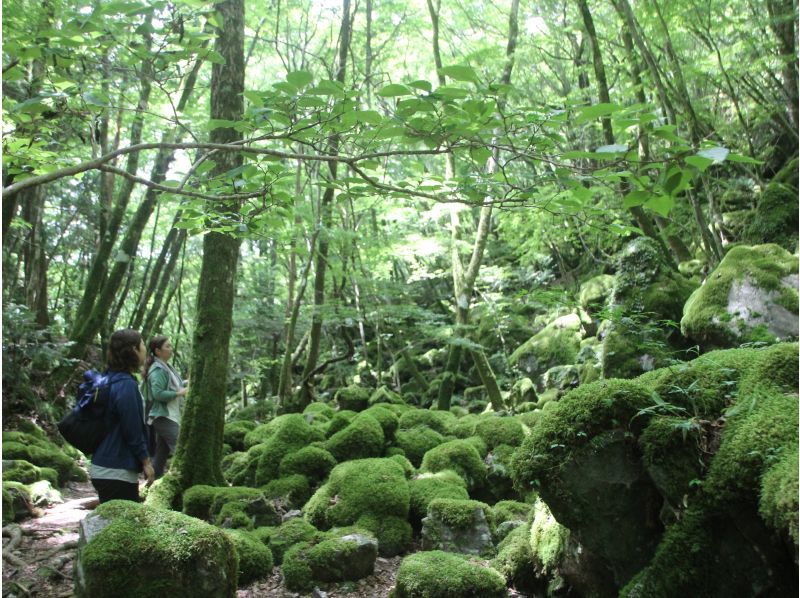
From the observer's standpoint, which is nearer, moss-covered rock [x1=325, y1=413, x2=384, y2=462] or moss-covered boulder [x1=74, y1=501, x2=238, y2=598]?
moss-covered boulder [x1=74, y1=501, x2=238, y2=598]

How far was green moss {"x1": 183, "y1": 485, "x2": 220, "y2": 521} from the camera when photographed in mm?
5738

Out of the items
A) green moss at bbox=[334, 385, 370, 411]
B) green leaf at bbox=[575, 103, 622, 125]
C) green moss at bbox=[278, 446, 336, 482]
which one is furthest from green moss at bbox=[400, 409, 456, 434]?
green leaf at bbox=[575, 103, 622, 125]

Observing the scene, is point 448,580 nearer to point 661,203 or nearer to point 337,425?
point 661,203

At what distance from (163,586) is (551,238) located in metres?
9.28

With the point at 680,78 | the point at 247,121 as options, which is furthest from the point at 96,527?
the point at 680,78

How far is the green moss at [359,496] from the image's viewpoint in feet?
18.7

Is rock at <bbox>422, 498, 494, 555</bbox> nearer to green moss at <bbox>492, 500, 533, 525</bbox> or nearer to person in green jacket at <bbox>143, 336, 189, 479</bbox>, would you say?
green moss at <bbox>492, 500, 533, 525</bbox>

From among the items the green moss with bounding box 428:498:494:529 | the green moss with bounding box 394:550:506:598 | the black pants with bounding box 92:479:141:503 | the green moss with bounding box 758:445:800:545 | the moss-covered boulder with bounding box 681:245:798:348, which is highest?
the moss-covered boulder with bounding box 681:245:798:348

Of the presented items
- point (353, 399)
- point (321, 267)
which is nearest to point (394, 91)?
point (353, 399)

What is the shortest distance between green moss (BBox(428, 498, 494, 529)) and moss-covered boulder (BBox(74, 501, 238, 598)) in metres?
2.02

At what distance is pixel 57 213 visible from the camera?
16.0m

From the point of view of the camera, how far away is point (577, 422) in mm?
3314

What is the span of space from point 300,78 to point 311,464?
5.56 m

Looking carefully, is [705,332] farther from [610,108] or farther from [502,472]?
[610,108]
